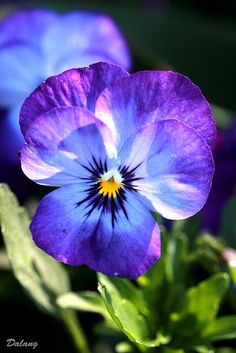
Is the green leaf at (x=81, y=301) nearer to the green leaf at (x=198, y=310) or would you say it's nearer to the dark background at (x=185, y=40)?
the green leaf at (x=198, y=310)

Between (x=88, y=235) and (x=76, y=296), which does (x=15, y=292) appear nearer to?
(x=76, y=296)

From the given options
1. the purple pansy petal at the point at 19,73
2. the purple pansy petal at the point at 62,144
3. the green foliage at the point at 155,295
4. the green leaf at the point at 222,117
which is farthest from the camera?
the green leaf at the point at 222,117

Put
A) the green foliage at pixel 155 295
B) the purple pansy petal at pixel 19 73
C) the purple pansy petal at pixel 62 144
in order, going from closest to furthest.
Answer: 1. the purple pansy petal at pixel 62 144
2. the green foliage at pixel 155 295
3. the purple pansy petal at pixel 19 73

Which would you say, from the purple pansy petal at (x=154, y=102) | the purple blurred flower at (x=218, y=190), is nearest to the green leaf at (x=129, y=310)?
the purple pansy petal at (x=154, y=102)

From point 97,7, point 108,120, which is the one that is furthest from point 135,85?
point 97,7

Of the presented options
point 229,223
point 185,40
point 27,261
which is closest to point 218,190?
point 229,223

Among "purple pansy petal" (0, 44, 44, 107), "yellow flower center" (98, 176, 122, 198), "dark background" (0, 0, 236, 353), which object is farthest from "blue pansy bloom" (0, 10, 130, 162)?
"yellow flower center" (98, 176, 122, 198)
